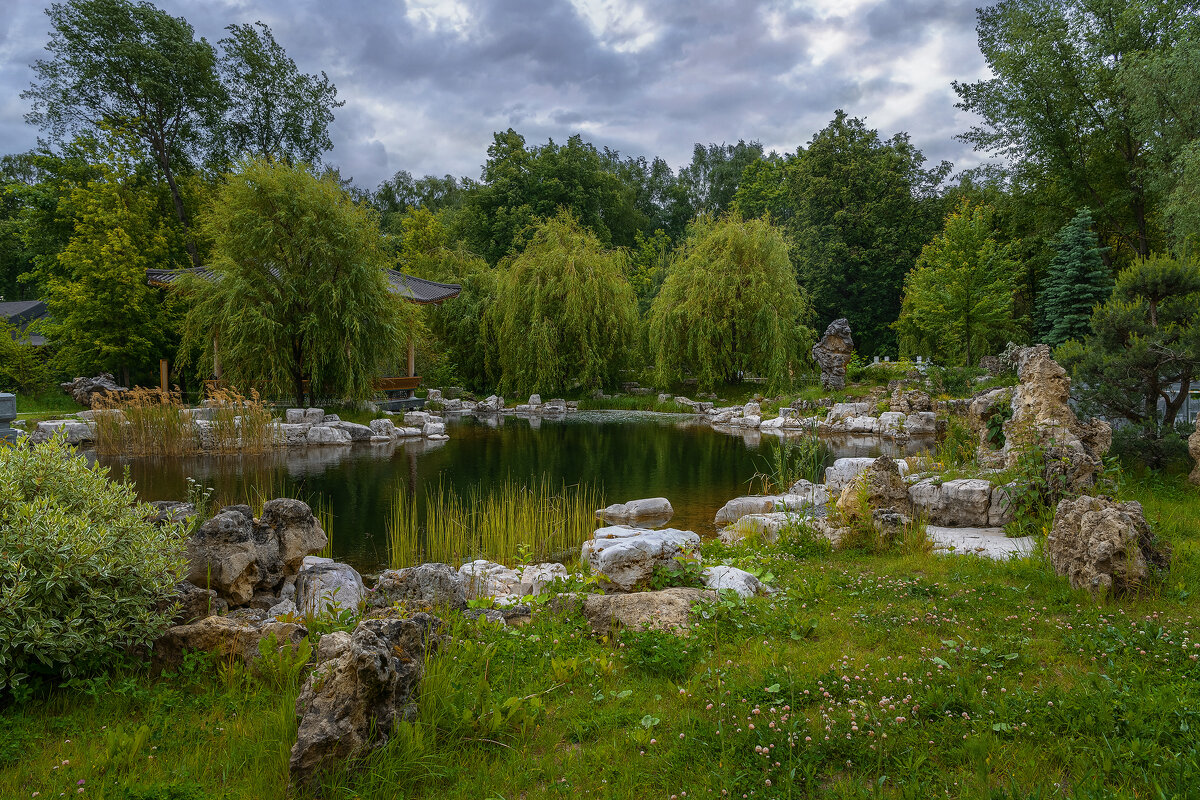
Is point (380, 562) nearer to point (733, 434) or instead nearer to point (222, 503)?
point (222, 503)

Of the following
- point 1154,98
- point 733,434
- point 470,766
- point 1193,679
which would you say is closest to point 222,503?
point 470,766

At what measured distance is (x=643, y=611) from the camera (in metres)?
3.58

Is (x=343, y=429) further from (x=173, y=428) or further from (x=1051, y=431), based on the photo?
(x=1051, y=431)

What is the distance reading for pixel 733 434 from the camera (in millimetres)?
17266

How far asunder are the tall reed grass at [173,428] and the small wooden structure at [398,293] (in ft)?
12.7

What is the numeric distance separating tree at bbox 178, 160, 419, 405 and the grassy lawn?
14.7 metres

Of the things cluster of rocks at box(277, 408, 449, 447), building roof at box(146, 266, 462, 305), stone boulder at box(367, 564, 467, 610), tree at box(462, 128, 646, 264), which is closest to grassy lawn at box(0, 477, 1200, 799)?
stone boulder at box(367, 564, 467, 610)

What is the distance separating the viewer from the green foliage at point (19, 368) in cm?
1852

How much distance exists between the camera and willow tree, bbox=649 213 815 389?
73.0 ft

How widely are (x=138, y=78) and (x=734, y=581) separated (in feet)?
88.1

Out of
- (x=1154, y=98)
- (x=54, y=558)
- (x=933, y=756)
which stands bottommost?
(x=933, y=756)

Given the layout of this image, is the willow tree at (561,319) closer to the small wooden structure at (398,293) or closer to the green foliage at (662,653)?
the small wooden structure at (398,293)

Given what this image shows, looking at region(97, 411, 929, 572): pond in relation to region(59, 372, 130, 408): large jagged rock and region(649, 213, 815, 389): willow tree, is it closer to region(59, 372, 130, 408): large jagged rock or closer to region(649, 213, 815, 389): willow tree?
region(649, 213, 815, 389): willow tree

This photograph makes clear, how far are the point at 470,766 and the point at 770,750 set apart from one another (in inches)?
42.4
